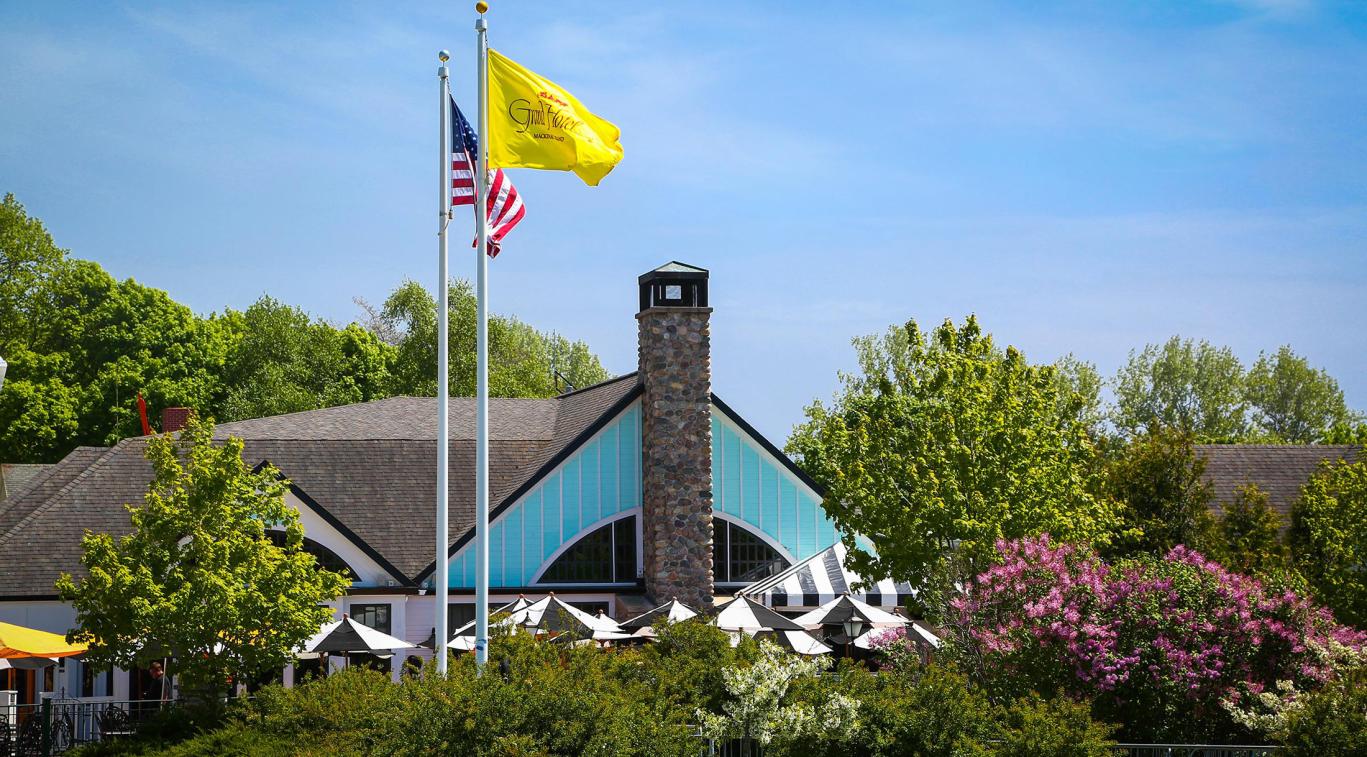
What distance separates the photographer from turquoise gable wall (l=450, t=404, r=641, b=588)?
3136 cm

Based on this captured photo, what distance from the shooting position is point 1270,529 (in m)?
32.2

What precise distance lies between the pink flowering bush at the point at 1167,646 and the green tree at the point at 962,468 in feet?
16.5

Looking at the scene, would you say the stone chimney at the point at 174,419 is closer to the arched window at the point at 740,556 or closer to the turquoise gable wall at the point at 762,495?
the turquoise gable wall at the point at 762,495

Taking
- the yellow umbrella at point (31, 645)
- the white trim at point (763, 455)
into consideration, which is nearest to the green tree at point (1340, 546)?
the white trim at point (763, 455)

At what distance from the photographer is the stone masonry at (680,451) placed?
3055cm

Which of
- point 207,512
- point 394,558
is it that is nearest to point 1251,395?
point 394,558

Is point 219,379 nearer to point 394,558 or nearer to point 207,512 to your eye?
point 394,558

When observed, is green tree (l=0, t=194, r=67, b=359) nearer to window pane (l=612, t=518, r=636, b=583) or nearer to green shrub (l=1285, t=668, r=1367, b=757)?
window pane (l=612, t=518, r=636, b=583)

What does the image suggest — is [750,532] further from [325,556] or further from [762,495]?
[325,556]

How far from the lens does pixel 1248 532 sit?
3284 cm

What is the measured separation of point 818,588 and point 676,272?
7.38 m

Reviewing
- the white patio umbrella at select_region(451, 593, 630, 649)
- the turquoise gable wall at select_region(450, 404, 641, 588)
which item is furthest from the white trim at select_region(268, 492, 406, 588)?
the white patio umbrella at select_region(451, 593, 630, 649)

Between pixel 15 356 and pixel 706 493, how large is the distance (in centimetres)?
3916

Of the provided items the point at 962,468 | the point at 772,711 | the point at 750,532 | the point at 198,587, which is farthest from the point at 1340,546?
the point at 198,587
